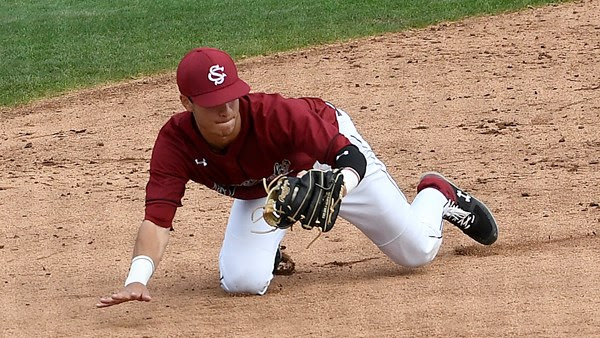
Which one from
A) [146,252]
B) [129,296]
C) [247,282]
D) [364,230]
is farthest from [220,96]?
[364,230]

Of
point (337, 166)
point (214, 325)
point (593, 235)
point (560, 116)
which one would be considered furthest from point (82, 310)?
→ point (560, 116)

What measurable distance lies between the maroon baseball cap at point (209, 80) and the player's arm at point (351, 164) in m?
0.47

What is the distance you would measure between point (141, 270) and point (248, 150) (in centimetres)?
69

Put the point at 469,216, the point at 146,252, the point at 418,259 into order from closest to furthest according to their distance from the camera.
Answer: the point at 146,252, the point at 418,259, the point at 469,216

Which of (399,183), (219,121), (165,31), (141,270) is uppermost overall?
(219,121)

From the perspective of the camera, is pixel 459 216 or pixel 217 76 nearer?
pixel 217 76

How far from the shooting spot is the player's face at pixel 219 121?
4.48 metres

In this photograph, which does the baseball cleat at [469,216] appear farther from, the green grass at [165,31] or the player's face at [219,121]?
the green grass at [165,31]

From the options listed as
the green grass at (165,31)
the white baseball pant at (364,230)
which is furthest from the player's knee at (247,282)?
the green grass at (165,31)

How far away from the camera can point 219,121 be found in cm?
450

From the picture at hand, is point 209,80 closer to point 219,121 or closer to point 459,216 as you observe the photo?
point 219,121

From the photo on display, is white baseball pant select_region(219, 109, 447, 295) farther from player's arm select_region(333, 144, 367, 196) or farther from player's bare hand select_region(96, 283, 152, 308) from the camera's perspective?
player's bare hand select_region(96, 283, 152, 308)

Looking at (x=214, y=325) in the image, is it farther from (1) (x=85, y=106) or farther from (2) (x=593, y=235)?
(1) (x=85, y=106)

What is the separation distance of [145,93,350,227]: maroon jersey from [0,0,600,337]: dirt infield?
→ 56 cm
